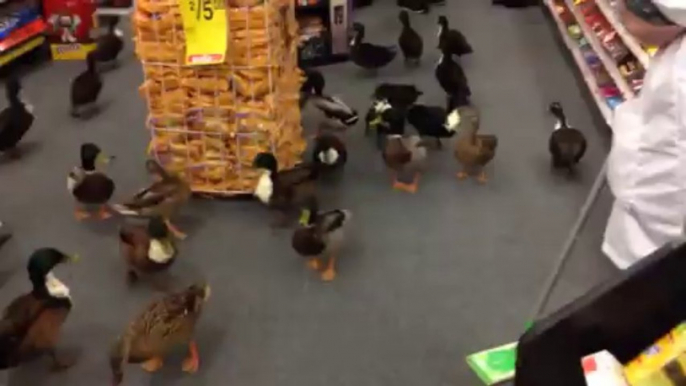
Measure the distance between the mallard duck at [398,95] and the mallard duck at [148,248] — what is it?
1172 millimetres

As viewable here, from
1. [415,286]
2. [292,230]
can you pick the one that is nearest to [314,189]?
[292,230]

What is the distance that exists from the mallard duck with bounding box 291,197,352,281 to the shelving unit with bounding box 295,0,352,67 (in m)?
1.71

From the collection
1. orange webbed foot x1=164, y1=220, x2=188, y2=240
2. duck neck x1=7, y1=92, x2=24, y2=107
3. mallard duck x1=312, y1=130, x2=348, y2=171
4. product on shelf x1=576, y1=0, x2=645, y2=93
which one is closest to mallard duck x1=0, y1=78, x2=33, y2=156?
duck neck x1=7, y1=92, x2=24, y2=107

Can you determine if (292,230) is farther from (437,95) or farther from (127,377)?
(437,95)

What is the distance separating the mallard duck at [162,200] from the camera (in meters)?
2.67

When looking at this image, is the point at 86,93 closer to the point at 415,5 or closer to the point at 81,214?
the point at 81,214

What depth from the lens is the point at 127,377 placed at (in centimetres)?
215

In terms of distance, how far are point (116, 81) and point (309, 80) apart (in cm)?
106

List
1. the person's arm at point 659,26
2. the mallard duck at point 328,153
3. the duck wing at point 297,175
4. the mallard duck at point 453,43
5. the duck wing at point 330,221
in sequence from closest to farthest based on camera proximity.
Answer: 1. the person's arm at point 659,26
2. the duck wing at point 330,221
3. the duck wing at point 297,175
4. the mallard duck at point 328,153
5. the mallard duck at point 453,43

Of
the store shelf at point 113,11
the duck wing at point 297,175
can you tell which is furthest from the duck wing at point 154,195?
the store shelf at point 113,11

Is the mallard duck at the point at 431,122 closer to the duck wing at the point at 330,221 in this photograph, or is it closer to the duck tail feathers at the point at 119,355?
the duck wing at the point at 330,221

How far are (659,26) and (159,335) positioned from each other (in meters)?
1.45

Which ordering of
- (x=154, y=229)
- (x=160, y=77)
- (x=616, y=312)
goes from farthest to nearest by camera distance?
(x=160, y=77)
(x=154, y=229)
(x=616, y=312)

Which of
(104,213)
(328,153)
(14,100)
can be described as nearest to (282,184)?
(328,153)
